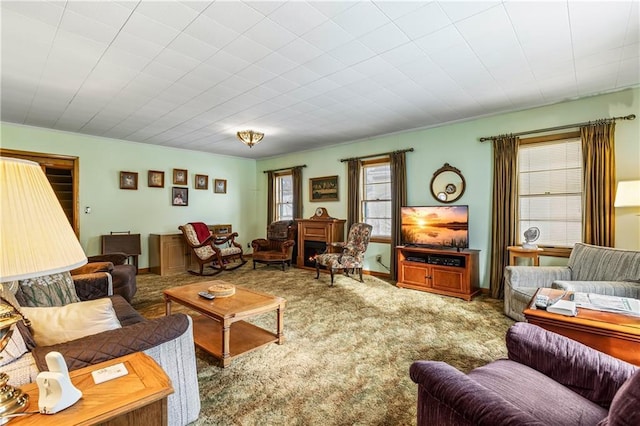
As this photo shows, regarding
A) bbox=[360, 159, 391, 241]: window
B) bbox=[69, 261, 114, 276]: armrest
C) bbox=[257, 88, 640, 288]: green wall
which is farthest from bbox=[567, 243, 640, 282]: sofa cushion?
bbox=[69, 261, 114, 276]: armrest

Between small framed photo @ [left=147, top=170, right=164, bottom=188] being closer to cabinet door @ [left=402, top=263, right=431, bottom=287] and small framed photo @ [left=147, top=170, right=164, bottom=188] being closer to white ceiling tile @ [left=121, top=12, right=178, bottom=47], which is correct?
white ceiling tile @ [left=121, top=12, right=178, bottom=47]

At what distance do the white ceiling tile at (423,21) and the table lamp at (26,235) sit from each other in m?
2.33

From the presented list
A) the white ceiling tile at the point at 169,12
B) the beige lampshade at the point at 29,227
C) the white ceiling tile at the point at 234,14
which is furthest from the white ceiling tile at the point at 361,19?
the beige lampshade at the point at 29,227

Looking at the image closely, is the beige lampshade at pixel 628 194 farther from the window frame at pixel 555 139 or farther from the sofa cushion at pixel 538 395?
the sofa cushion at pixel 538 395

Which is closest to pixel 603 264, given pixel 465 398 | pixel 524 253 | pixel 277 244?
pixel 524 253

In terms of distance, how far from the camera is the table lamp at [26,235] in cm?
78

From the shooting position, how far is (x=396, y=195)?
17.3 feet

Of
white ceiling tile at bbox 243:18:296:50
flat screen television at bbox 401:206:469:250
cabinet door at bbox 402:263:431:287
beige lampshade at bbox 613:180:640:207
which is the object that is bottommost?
cabinet door at bbox 402:263:431:287

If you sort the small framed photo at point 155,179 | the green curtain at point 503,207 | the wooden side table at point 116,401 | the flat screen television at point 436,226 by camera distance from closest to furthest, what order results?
the wooden side table at point 116,401 < the green curtain at point 503,207 < the flat screen television at point 436,226 < the small framed photo at point 155,179

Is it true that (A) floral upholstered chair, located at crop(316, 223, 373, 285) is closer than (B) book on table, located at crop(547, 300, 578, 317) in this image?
No

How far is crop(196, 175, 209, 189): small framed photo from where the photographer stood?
22.4 ft

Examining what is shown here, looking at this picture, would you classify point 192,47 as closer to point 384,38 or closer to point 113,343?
point 384,38

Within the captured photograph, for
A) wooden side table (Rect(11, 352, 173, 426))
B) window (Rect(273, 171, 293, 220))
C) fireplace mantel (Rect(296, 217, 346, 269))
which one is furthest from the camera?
window (Rect(273, 171, 293, 220))

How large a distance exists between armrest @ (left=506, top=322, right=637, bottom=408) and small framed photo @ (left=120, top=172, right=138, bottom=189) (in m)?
6.36
